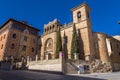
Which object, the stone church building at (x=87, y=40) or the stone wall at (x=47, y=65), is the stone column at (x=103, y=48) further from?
the stone wall at (x=47, y=65)

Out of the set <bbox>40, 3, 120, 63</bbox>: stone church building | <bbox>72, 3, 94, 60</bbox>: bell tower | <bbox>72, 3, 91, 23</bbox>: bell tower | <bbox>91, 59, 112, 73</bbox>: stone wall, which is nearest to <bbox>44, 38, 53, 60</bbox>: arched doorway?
<bbox>40, 3, 120, 63</bbox>: stone church building

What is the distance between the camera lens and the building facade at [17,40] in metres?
30.4

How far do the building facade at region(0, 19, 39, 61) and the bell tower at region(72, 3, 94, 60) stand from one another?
15756mm

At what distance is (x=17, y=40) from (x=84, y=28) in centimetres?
2058

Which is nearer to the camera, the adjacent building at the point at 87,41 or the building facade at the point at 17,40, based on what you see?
the adjacent building at the point at 87,41

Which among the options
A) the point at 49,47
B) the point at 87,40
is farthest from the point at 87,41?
the point at 49,47

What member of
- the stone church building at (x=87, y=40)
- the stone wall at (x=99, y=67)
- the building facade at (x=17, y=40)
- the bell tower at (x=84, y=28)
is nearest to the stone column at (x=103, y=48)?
the stone church building at (x=87, y=40)

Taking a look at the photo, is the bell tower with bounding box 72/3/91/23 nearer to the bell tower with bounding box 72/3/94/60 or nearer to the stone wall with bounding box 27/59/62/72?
the bell tower with bounding box 72/3/94/60

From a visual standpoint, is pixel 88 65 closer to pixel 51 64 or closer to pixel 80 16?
pixel 51 64

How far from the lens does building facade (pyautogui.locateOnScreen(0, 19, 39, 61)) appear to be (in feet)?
99.7

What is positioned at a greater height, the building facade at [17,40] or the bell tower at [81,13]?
the bell tower at [81,13]

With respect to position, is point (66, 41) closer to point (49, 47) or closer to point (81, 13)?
point (49, 47)

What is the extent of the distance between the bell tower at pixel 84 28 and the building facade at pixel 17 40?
15.8m

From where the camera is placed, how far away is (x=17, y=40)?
108 ft
